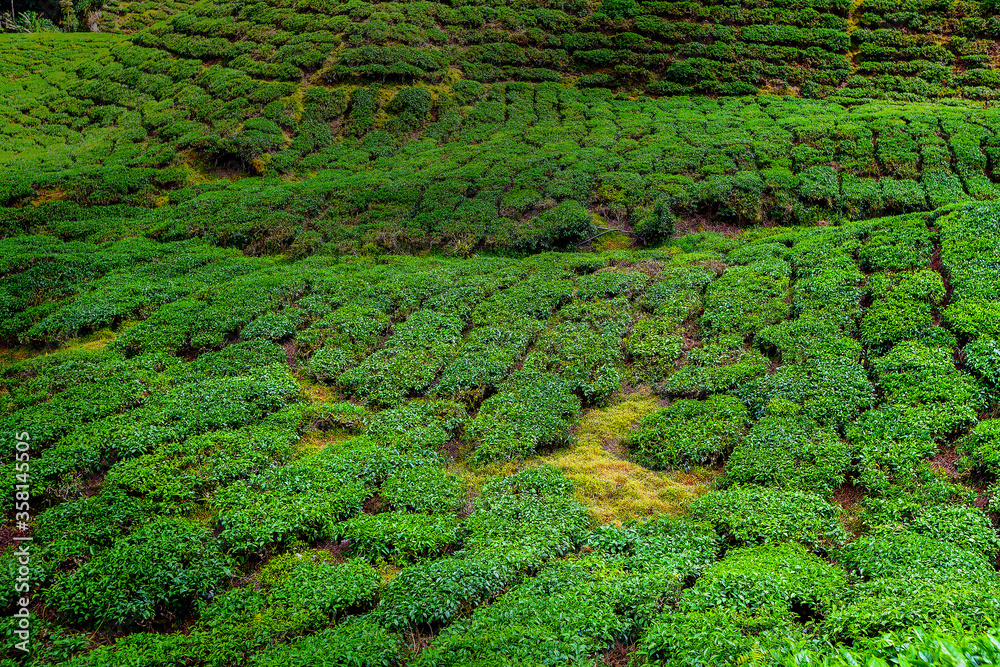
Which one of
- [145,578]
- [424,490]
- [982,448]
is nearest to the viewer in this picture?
[145,578]

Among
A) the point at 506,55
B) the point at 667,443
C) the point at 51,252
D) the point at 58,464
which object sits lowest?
the point at 667,443

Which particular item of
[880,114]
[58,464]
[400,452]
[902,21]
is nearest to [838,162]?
[880,114]

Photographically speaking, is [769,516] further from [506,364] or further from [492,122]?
[492,122]

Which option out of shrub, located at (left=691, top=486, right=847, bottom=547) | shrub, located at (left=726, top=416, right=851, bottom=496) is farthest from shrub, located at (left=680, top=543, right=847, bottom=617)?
shrub, located at (left=726, top=416, right=851, bottom=496)

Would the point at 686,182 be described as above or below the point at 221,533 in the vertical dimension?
above

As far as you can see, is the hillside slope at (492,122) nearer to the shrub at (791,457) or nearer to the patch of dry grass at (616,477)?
the patch of dry grass at (616,477)

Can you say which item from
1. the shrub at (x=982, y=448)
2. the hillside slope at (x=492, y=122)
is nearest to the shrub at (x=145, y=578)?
the shrub at (x=982, y=448)

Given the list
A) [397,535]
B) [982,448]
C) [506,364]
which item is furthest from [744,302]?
[397,535]

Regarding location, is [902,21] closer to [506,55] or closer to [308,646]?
[506,55]
